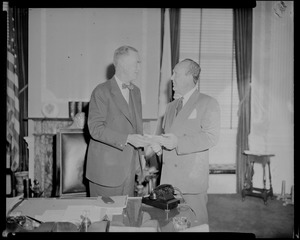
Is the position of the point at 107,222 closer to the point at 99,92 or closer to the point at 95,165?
the point at 95,165

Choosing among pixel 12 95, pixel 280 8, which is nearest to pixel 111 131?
pixel 12 95

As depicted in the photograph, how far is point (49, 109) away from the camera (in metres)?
2.32

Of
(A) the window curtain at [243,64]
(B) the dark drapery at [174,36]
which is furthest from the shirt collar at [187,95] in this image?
(A) the window curtain at [243,64]

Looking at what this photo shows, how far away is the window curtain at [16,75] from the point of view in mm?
2129

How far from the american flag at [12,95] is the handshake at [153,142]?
2.65 ft

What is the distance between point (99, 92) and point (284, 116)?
121 cm

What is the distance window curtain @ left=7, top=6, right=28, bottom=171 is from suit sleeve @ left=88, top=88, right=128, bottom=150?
1.68ft

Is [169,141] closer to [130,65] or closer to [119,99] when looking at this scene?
[119,99]

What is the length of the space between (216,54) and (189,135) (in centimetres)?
57

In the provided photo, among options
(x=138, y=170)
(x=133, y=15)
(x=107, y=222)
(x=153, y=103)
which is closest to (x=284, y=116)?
(x=153, y=103)

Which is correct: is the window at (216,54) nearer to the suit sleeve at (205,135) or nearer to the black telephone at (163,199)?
the suit sleeve at (205,135)

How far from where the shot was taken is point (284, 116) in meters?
2.13

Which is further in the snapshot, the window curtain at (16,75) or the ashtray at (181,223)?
the window curtain at (16,75)

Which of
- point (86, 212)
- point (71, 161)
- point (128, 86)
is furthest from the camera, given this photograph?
point (71, 161)
